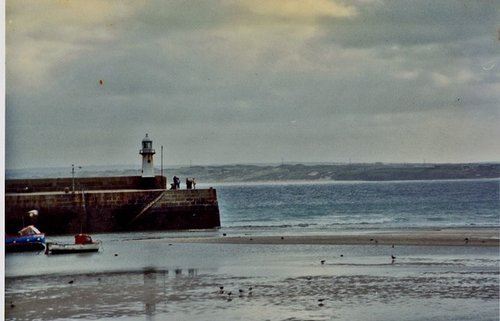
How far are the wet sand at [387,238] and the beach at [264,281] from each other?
121 millimetres

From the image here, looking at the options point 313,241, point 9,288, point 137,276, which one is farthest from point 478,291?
point 313,241


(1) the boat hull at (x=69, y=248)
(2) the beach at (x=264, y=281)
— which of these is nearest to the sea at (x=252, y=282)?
(2) the beach at (x=264, y=281)

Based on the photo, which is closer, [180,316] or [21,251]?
[180,316]

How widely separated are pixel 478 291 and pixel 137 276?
22.4 ft

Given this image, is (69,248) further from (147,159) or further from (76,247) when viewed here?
(147,159)

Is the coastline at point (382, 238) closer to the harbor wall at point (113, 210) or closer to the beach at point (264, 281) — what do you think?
the beach at point (264, 281)

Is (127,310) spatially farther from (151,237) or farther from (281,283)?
(151,237)

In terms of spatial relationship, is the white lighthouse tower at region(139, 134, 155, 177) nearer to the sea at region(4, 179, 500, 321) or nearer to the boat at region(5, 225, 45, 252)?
the sea at region(4, 179, 500, 321)

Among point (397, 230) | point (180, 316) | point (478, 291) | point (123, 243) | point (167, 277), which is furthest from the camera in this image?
point (397, 230)

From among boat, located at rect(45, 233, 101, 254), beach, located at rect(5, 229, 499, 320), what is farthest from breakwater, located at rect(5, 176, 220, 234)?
boat, located at rect(45, 233, 101, 254)

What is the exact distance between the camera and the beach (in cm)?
1555

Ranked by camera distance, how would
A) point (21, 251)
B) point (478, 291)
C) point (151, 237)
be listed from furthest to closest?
point (151, 237) < point (21, 251) < point (478, 291)

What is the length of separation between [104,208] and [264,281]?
13660 mm

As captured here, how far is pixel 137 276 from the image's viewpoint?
2011cm
